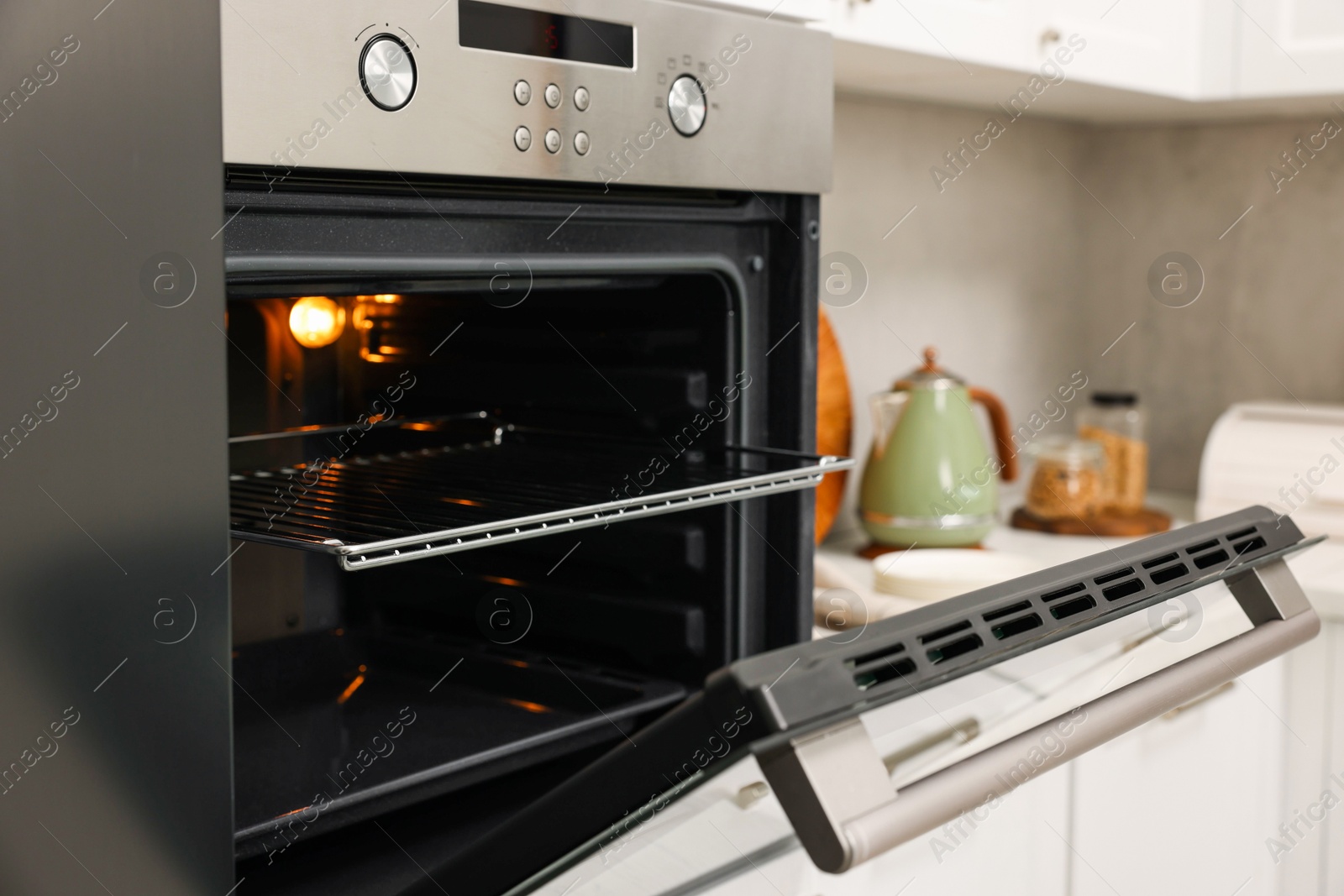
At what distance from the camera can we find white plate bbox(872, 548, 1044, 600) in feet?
4.29

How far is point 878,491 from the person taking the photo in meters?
1.57

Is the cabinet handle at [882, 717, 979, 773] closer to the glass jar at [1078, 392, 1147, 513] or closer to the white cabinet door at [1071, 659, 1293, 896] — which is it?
the white cabinet door at [1071, 659, 1293, 896]

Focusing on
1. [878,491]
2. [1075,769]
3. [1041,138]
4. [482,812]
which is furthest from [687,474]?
[1041,138]

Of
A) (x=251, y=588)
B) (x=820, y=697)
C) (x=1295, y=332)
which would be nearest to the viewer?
(x=820, y=697)

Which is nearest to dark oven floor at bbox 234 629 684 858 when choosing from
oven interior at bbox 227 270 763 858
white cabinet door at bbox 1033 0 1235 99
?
oven interior at bbox 227 270 763 858

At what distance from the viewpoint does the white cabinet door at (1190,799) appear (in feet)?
3.87

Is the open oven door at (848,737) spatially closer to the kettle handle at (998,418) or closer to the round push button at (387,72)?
the round push button at (387,72)

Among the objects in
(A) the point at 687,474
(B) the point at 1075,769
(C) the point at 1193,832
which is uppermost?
(A) the point at 687,474

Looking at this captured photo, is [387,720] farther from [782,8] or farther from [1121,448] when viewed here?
[1121,448]

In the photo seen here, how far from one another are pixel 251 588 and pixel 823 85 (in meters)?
0.57

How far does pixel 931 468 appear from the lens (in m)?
1.53

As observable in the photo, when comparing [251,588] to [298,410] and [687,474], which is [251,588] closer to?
Result: [298,410]

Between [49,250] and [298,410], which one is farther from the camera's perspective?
[298,410]

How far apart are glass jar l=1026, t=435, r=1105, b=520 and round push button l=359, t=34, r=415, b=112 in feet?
4.30
